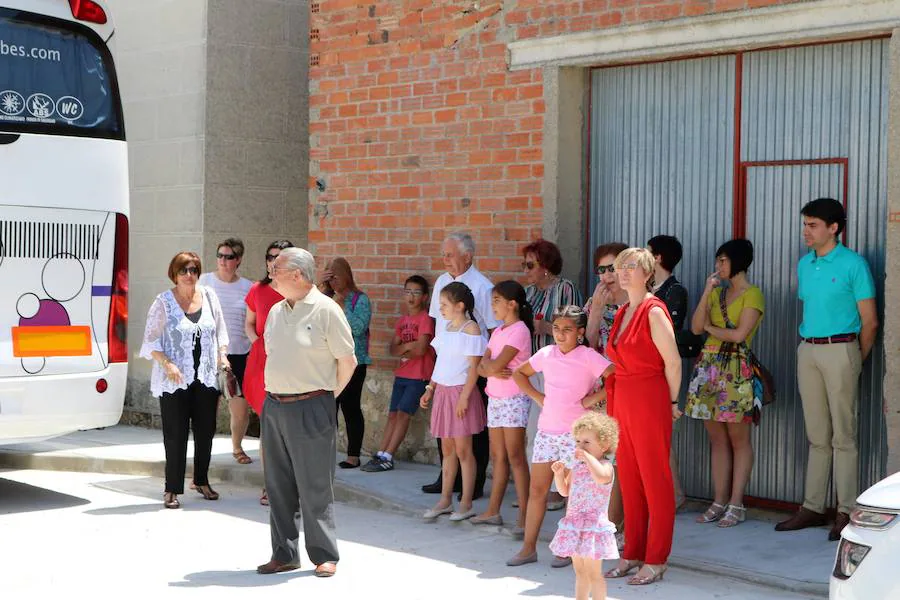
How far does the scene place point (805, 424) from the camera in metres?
8.22

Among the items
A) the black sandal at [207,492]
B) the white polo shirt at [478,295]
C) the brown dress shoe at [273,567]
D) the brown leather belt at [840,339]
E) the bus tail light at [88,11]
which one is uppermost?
the bus tail light at [88,11]

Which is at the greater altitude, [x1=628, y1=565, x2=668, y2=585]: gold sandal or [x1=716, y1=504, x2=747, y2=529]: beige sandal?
[x1=716, y1=504, x2=747, y2=529]: beige sandal

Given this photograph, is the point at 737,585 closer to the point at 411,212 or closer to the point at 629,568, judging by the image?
the point at 629,568

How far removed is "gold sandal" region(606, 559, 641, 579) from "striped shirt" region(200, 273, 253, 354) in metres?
4.56

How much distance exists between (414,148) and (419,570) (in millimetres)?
4159

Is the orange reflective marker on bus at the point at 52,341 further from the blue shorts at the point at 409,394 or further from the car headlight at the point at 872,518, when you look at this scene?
the car headlight at the point at 872,518

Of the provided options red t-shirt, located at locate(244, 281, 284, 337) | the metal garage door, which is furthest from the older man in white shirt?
red t-shirt, located at locate(244, 281, 284, 337)

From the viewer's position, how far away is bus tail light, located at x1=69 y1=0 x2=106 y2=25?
9500 mm

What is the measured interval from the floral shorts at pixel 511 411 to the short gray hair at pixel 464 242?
1.47 metres

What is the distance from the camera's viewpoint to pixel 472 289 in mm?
9320

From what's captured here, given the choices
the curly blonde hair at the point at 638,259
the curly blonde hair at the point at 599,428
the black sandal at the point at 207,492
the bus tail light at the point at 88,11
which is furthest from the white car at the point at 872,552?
the bus tail light at the point at 88,11

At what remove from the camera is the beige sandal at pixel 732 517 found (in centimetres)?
841

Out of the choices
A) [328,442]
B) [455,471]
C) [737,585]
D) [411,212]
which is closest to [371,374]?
[411,212]

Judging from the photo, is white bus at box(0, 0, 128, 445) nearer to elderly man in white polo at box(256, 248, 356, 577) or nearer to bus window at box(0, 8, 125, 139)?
bus window at box(0, 8, 125, 139)
